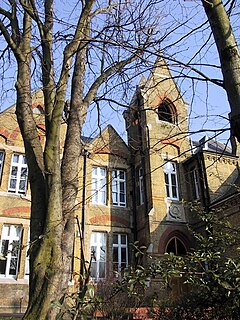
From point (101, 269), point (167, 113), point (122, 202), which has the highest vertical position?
point (122, 202)

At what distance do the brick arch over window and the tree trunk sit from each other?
14618 millimetres

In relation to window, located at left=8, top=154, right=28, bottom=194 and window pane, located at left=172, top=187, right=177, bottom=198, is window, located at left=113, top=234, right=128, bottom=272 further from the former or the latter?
window, located at left=8, top=154, right=28, bottom=194

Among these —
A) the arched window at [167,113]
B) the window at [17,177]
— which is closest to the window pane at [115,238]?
the window at [17,177]

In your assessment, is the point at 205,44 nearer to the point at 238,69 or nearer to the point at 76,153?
the point at 238,69

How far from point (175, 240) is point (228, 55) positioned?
15.5m

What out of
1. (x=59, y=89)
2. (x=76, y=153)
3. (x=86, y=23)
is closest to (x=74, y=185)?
(x=76, y=153)

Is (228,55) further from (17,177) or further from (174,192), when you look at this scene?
(174,192)

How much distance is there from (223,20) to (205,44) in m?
0.93

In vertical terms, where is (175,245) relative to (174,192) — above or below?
below

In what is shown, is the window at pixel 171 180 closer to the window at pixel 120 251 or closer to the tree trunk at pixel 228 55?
the window at pixel 120 251

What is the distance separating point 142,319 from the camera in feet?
21.4

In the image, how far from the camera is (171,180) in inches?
739

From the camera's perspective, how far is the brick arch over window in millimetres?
16986

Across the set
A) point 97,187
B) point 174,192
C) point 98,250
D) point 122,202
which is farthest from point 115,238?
point 174,192
